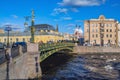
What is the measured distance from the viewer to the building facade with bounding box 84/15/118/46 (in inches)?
5502

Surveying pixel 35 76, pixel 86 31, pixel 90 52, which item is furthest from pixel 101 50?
pixel 35 76

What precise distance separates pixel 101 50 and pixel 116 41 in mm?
29532

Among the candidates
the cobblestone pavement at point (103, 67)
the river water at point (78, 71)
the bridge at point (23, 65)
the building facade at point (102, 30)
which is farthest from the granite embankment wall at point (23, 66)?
the building facade at point (102, 30)

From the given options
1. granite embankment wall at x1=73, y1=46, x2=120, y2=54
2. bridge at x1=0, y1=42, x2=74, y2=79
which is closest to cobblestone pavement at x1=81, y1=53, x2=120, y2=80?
bridge at x1=0, y1=42, x2=74, y2=79

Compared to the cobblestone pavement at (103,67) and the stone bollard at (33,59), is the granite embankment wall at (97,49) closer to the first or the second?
the cobblestone pavement at (103,67)

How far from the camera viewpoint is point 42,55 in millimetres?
43500

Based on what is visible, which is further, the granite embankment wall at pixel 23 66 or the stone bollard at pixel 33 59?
the stone bollard at pixel 33 59

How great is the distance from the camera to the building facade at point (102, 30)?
458 feet

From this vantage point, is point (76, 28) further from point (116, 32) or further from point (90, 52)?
point (90, 52)

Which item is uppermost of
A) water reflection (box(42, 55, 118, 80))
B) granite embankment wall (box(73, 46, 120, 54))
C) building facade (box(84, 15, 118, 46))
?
building facade (box(84, 15, 118, 46))

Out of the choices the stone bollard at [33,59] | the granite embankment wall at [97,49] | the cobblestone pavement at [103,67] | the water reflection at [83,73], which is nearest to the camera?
the stone bollard at [33,59]

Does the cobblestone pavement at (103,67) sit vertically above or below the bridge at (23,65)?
below

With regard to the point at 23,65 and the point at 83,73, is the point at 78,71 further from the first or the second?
the point at 23,65

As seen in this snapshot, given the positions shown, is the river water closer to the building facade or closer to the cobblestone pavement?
the cobblestone pavement
